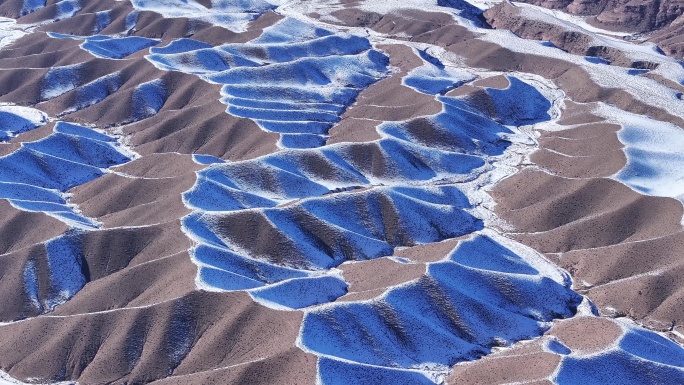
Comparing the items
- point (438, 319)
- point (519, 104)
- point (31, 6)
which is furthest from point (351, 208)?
point (31, 6)

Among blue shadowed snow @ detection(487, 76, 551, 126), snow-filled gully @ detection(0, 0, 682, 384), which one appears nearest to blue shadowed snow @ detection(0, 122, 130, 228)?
snow-filled gully @ detection(0, 0, 682, 384)

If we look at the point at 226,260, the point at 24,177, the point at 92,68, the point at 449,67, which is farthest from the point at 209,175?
the point at 449,67

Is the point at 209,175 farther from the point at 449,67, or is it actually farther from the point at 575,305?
the point at 449,67

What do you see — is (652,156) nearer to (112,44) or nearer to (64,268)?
(64,268)

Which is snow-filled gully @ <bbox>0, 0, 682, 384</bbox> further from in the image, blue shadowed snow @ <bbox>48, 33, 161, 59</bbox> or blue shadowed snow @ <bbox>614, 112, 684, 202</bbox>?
blue shadowed snow @ <bbox>48, 33, 161, 59</bbox>

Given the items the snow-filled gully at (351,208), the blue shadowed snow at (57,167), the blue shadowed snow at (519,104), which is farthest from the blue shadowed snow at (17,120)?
the blue shadowed snow at (519,104)

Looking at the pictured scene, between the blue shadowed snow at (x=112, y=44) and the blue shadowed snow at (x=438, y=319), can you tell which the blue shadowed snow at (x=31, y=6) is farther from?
the blue shadowed snow at (x=438, y=319)
